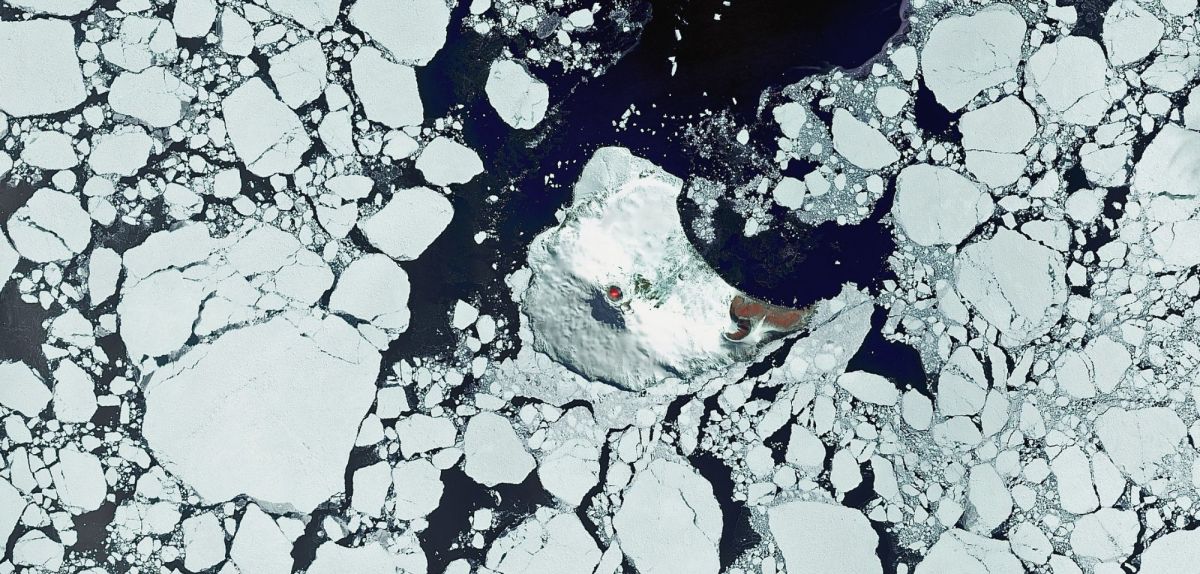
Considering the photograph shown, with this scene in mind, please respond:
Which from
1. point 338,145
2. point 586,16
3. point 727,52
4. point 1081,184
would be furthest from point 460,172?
point 1081,184

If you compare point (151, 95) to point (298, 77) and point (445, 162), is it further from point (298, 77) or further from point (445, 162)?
point (445, 162)

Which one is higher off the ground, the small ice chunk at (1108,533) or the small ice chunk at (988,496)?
the small ice chunk at (988,496)

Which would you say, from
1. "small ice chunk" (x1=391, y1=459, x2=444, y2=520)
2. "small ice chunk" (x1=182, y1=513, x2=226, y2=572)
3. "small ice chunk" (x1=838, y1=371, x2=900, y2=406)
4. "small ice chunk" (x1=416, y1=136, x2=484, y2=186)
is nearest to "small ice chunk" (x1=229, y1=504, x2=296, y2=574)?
"small ice chunk" (x1=182, y1=513, x2=226, y2=572)

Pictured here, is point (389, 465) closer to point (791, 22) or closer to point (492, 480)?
point (492, 480)

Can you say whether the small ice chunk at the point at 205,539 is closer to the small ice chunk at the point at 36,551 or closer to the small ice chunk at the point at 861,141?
the small ice chunk at the point at 36,551

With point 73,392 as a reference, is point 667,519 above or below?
below

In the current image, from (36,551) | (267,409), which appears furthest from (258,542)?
(36,551)

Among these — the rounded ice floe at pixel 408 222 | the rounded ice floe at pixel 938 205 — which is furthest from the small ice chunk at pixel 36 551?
the rounded ice floe at pixel 938 205

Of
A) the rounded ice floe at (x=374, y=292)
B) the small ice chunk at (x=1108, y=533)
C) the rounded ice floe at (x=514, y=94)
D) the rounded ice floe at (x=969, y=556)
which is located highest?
the rounded ice floe at (x=514, y=94)
